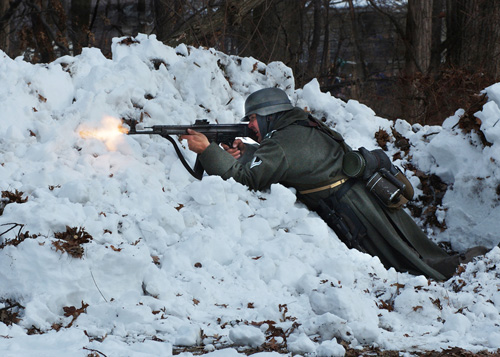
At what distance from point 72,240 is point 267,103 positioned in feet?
7.16

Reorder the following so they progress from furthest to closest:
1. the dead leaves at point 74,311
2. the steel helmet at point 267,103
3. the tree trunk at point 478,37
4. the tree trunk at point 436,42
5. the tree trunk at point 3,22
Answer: the tree trunk at point 436,42 < the tree trunk at point 478,37 < the tree trunk at point 3,22 < the steel helmet at point 267,103 < the dead leaves at point 74,311

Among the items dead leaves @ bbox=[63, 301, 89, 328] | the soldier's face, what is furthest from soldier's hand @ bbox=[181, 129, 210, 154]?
dead leaves @ bbox=[63, 301, 89, 328]

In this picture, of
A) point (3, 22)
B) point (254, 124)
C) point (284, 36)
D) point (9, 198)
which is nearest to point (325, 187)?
point (254, 124)

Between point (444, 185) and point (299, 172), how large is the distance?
1.71m

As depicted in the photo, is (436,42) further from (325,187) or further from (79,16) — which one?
(325,187)

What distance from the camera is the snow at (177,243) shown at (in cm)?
326

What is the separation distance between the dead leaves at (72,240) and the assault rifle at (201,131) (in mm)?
1334

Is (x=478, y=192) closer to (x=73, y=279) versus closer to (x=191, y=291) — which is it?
(x=191, y=291)

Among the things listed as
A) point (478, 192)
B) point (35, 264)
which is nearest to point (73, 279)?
point (35, 264)

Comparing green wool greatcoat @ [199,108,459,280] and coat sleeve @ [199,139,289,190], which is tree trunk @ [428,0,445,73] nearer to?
green wool greatcoat @ [199,108,459,280]

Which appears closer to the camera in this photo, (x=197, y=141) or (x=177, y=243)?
(x=177, y=243)

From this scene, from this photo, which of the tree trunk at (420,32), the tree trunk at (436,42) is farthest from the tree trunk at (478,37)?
the tree trunk at (436,42)

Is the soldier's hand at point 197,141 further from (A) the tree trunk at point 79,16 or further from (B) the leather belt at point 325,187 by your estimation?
(A) the tree trunk at point 79,16

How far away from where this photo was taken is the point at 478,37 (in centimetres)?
1155
